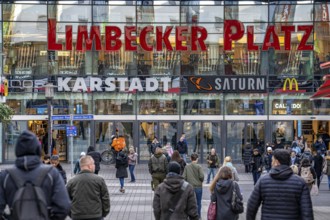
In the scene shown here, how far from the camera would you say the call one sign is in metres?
40.3

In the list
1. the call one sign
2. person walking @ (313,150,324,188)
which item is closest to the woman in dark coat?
person walking @ (313,150,324,188)

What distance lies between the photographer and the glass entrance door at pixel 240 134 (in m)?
41.0

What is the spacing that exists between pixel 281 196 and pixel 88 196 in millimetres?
3358

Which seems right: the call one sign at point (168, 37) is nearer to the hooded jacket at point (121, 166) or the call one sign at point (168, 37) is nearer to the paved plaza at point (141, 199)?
the paved plaza at point (141, 199)

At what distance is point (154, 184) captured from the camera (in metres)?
19.2

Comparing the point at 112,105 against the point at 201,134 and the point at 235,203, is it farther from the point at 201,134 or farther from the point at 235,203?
the point at 235,203

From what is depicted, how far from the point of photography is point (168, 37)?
40875mm

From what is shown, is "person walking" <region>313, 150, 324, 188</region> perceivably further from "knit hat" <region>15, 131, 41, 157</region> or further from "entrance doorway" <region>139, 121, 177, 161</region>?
"knit hat" <region>15, 131, 41, 157</region>

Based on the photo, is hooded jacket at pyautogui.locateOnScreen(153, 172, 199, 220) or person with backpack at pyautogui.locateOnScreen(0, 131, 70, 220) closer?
person with backpack at pyautogui.locateOnScreen(0, 131, 70, 220)

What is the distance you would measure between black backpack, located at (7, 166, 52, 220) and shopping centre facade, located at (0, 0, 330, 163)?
33.7 metres

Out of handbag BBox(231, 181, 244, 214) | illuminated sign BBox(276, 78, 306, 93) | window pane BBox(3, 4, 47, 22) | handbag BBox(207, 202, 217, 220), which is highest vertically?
→ window pane BBox(3, 4, 47, 22)

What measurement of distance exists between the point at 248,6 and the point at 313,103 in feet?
20.5

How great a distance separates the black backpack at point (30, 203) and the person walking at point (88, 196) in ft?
13.5

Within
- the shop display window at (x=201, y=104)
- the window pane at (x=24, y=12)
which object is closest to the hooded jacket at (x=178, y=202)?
the shop display window at (x=201, y=104)
